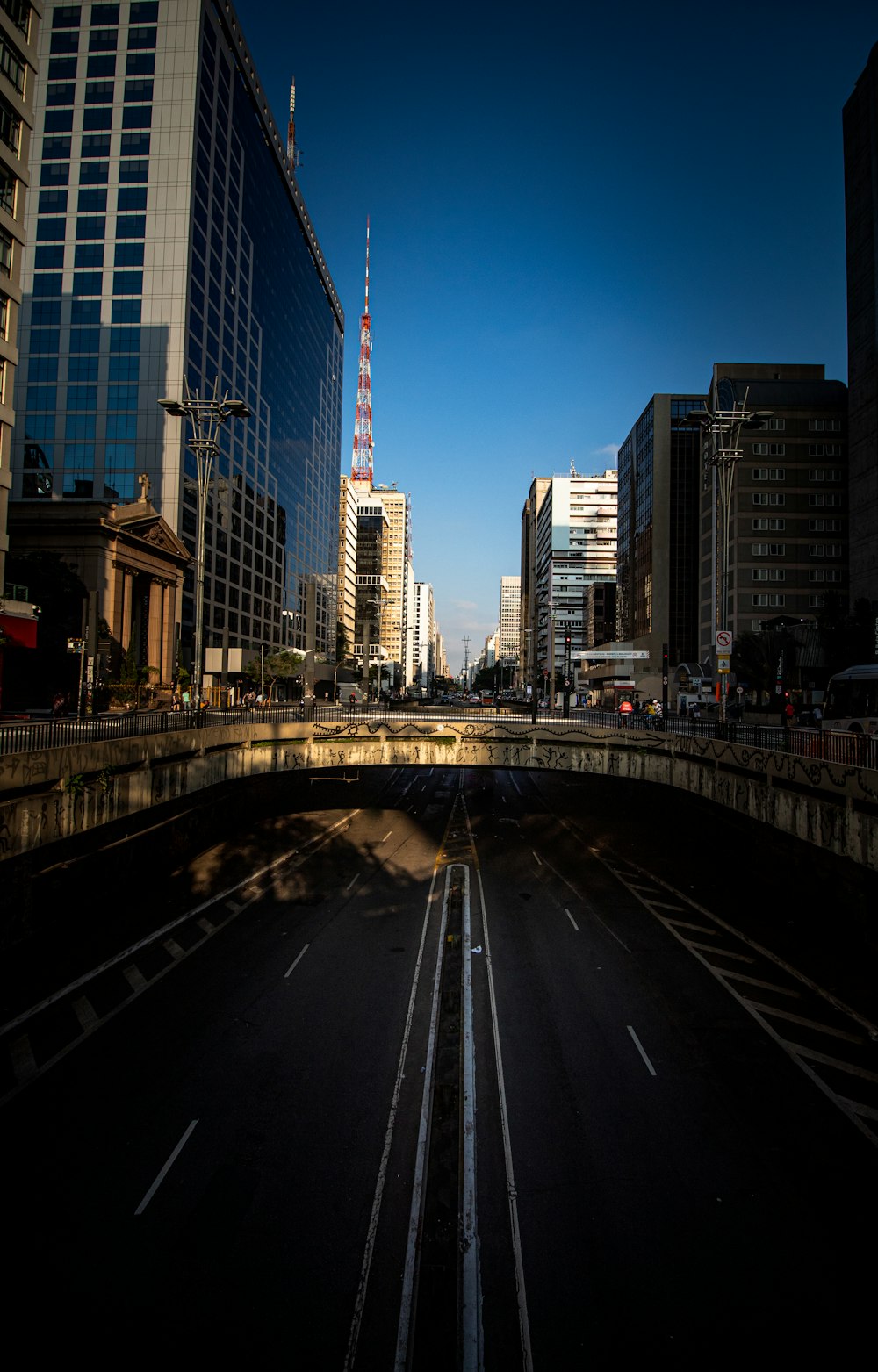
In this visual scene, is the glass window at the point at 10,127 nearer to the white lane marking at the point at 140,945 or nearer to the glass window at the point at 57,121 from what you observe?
the white lane marking at the point at 140,945

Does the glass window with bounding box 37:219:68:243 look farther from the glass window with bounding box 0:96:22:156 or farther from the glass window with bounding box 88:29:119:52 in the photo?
the glass window with bounding box 0:96:22:156

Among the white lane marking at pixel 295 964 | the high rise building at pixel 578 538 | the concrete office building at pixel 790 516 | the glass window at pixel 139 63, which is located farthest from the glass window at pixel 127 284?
the high rise building at pixel 578 538

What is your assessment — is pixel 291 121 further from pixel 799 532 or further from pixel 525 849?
pixel 525 849

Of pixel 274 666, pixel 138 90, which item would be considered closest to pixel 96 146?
pixel 138 90

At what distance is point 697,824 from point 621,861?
5685 mm

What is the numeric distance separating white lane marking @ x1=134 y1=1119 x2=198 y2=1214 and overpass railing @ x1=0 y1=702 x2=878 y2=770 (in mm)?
10183

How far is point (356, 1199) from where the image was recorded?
1041cm

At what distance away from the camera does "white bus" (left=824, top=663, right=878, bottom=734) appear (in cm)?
2661

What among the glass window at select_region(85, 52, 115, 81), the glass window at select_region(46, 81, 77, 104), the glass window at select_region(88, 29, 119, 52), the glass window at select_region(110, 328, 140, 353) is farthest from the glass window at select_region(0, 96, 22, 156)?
the glass window at select_region(88, 29, 119, 52)

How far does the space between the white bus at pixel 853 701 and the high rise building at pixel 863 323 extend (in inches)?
1546

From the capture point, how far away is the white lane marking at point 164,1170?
33.3ft

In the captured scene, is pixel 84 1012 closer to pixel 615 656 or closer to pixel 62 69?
pixel 615 656

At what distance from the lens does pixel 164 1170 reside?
10922 millimetres

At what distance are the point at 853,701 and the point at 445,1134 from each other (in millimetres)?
25129
